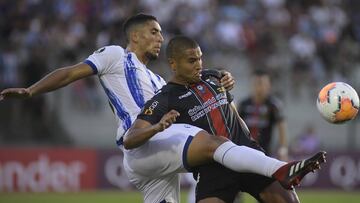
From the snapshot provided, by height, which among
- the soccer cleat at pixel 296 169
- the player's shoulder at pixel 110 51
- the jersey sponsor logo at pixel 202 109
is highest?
the player's shoulder at pixel 110 51

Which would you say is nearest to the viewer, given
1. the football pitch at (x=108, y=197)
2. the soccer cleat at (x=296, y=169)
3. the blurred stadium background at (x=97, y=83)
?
→ the soccer cleat at (x=296, y=169)

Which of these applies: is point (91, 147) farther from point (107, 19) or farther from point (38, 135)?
point (107, 19)

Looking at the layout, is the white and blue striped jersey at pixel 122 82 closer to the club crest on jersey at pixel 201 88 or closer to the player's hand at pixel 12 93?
the club crest on jersey at pixel 201 88

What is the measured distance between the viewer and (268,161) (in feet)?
24.3

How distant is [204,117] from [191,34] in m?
12.0

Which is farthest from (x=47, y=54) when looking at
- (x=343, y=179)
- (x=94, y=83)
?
(x=343, y=179)

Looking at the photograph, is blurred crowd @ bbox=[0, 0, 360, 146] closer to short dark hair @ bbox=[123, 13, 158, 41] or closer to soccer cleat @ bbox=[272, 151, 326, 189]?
short dark hair @ bbox=[123, 13, 158, 41]

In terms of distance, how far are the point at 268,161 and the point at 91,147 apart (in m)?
11.4

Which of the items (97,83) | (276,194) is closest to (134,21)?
(276,194)

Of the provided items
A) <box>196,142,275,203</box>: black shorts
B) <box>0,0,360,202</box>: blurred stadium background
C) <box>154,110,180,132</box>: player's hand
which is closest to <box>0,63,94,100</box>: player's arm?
<box>154,110,180,132</box>: player's hand

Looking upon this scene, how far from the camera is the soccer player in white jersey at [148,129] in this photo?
7.50 meters

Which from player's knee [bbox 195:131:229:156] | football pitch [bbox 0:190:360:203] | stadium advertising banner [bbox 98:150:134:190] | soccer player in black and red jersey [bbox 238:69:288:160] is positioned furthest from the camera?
stadium advertising banner [bbox 98:150:134:190]

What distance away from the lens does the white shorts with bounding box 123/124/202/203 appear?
791 centimetres

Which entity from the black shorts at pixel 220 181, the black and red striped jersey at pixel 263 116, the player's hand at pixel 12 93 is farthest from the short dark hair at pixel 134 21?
the black and red striped jersey at pixel 263 116
